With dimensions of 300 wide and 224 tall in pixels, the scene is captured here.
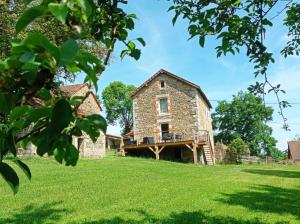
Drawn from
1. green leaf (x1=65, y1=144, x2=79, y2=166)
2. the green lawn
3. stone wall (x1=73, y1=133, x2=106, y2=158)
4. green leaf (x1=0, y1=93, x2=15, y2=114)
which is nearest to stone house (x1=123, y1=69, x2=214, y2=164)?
stone wall (x1=73, y1=133, x2=106, y2=158)

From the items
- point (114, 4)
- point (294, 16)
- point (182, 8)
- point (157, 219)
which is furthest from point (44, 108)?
point (157, 219)

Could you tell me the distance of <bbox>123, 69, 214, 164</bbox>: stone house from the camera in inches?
1148

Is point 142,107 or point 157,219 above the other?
point 142,107

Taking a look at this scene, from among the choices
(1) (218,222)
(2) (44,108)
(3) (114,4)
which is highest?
(3) (114,4)

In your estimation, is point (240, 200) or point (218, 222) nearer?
point (218, 222)

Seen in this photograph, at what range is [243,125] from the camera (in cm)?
5831

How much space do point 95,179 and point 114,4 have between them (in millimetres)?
12369

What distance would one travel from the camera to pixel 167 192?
11.0m

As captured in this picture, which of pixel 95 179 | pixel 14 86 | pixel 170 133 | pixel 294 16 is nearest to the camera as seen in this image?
pixel 14 86

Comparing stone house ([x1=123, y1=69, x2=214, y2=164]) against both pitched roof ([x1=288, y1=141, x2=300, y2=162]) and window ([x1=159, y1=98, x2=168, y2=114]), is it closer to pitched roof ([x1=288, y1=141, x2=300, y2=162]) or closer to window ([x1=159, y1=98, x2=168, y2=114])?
window ([x1=159, y1=98, x2=168, y2=114])

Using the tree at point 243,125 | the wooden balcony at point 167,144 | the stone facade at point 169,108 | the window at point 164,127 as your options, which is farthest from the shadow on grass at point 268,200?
the tree at point 243,125

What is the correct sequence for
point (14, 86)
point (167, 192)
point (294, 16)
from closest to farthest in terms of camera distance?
point (14, 86)
point (294, 16)
point (167, 192)

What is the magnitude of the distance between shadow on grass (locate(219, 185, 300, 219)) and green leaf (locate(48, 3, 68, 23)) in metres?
8.51

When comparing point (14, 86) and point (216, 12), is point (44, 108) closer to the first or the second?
point (14, 86)
